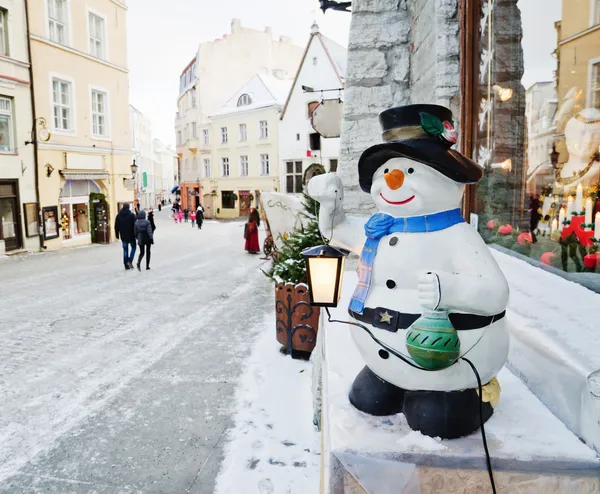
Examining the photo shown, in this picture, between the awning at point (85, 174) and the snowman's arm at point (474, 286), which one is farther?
the awning at point (85, 174)

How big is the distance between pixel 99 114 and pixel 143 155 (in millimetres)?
35348

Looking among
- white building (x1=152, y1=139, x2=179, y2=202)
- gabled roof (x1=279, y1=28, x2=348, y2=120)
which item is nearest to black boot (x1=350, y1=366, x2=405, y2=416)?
gabled roof (x1=279, y1=28, x2=348, y2=120)

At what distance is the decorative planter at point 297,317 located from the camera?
449cm

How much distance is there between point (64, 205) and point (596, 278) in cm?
1702

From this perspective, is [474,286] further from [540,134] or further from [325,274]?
[540,134]

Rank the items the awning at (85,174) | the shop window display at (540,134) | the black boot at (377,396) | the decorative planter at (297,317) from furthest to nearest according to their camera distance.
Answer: the awning at (85,174), the decorative planter at (297,317), the shop window display at (540,134), the black boot at (377,396)

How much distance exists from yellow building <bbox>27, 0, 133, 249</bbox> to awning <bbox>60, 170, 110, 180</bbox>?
0.04m

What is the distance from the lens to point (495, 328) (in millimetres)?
1718

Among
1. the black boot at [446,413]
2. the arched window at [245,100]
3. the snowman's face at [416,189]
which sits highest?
the arched window at [245,100]

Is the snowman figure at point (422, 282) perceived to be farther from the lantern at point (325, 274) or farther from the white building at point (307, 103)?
the white building at point (307, 103)

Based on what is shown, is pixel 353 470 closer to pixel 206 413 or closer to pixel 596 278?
pixel 596 278

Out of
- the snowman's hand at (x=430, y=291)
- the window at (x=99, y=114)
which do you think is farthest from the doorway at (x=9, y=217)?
the snowman's hand at (x=430, y=291)

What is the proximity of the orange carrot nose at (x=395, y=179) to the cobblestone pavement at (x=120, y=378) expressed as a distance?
2.17m

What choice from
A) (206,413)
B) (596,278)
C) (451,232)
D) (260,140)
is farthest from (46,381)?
(260,140)
